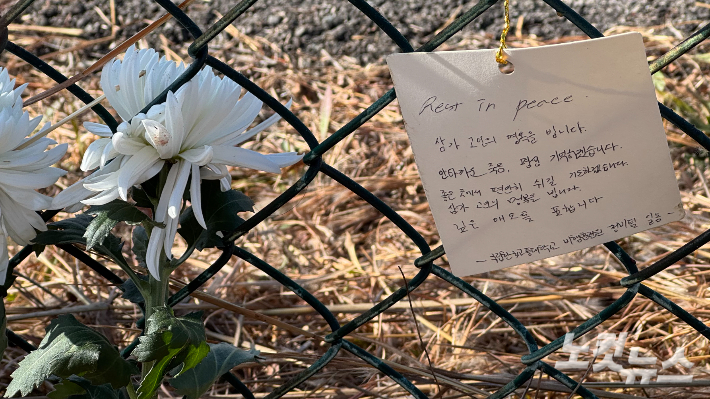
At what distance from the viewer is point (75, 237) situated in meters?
0.74

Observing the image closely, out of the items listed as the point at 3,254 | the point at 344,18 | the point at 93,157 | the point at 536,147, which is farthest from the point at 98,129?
the point at 344,18

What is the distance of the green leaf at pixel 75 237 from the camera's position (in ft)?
2.42

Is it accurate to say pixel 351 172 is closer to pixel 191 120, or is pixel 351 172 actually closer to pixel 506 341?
pixel 506 341

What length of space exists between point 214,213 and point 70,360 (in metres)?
0.20

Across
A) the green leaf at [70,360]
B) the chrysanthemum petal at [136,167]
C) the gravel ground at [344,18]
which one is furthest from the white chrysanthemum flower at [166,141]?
the gravel ground at [344,18]

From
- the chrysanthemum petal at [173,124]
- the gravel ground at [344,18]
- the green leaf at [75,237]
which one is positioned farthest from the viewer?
the gravel ground at [344,18]

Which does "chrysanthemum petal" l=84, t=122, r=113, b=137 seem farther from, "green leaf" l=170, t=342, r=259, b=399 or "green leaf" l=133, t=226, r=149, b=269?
"green leaf" l=170, t=342, r=259, b=399

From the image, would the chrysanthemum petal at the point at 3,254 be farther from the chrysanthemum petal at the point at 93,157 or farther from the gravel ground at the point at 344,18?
the gravel ground at the point at 344,18

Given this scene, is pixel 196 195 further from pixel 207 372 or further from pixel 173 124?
pixel 207 372

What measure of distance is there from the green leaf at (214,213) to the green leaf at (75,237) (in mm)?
77

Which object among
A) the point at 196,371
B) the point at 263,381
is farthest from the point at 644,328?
the point at 196,371

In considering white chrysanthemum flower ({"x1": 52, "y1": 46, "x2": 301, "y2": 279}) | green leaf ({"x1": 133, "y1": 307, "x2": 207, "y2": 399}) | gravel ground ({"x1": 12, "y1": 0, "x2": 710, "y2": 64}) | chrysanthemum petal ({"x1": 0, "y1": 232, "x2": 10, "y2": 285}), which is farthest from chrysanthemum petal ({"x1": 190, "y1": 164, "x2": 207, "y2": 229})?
gravel ground ({"x1": 12, "y1": 0, "x2": 710, "y2": 64})

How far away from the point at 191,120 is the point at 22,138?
0.53 feet

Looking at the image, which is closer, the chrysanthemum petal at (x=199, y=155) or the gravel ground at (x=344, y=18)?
the chrysanthemum petal at (x=199, y=155)
